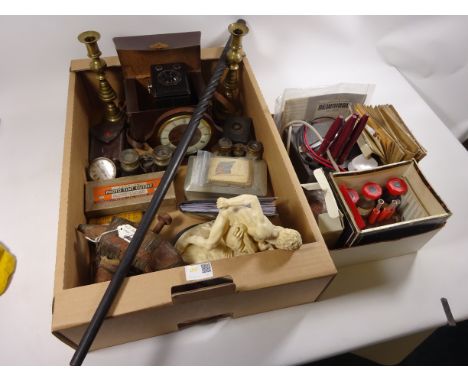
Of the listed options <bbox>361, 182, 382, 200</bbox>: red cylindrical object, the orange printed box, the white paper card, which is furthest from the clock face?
<bbox>361, 182, 382, 200</bbox>: red cylindrical object

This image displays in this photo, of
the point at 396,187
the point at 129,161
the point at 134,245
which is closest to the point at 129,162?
the point at 129,161

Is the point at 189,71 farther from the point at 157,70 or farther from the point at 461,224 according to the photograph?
the point at 461,224

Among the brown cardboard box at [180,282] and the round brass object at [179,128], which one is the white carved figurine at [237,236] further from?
the round brass object at [179,128]

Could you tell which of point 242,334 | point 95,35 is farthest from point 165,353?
point 95,35

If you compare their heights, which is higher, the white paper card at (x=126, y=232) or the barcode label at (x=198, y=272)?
the white paper card at (x=126, y=232)

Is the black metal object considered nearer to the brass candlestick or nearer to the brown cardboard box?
the brown cardboard box

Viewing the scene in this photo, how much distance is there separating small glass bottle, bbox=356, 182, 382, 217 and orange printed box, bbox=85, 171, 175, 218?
364mm

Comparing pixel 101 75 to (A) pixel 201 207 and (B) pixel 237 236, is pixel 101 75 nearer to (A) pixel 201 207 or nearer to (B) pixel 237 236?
(A) pixel 201 207

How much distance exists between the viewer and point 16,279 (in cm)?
65

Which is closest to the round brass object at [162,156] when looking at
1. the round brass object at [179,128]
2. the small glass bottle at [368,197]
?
the round brass object at [179,128]

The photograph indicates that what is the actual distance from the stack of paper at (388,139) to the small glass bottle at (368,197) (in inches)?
3.7

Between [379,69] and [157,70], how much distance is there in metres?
0.75

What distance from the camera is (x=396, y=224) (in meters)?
0.55

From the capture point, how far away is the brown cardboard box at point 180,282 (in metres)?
0.44
